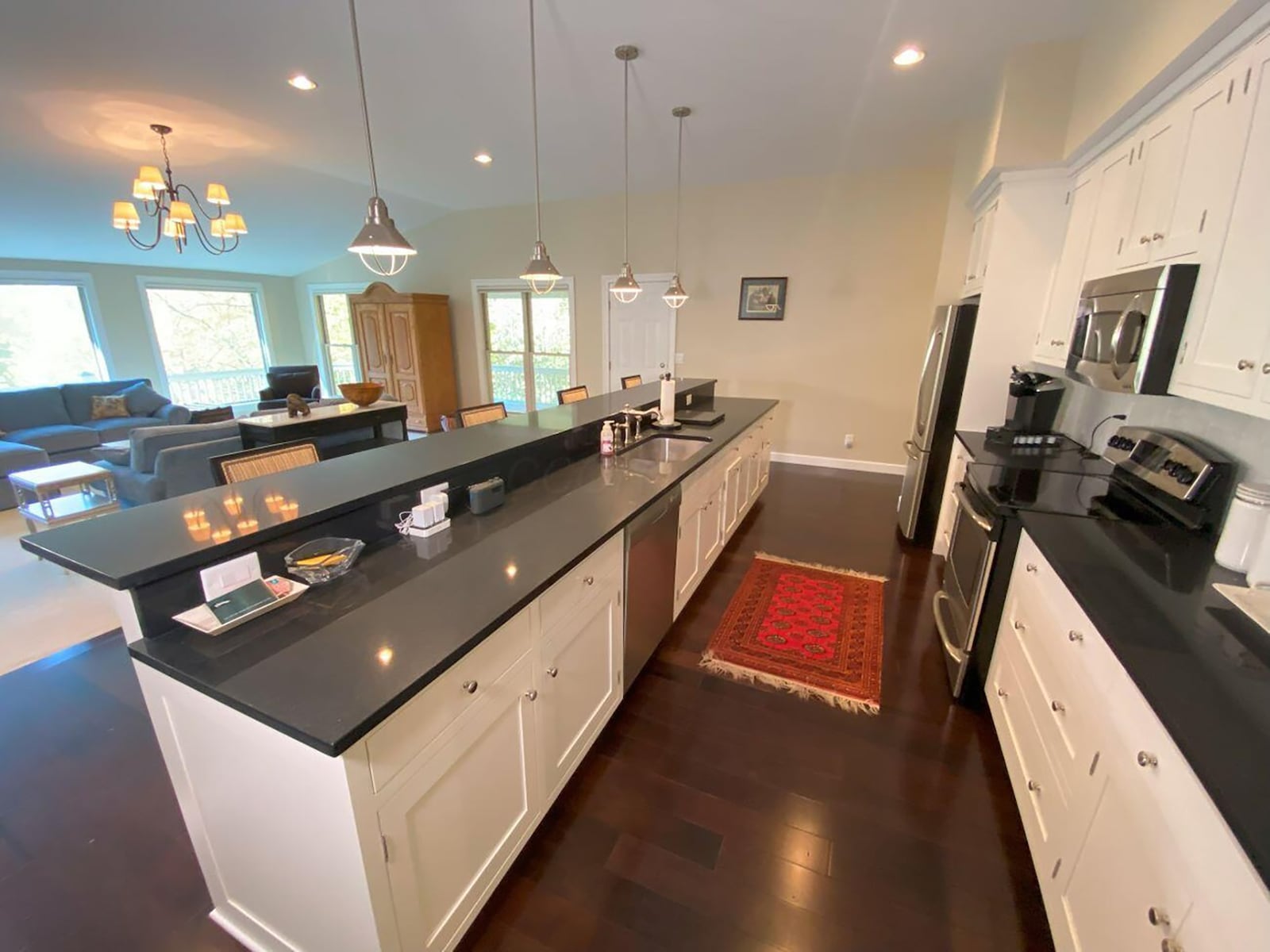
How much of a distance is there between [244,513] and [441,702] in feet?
2.59

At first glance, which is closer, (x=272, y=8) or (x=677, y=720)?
(x=677, y=720)

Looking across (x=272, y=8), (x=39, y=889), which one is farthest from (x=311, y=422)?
(x=39, y=889)

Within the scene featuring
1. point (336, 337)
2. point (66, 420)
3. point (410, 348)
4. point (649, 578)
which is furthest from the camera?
point (336, 337)

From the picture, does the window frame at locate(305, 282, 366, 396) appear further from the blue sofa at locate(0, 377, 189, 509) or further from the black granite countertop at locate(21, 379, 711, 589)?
the black granite countertop at locate(21, 379, 711, 589)

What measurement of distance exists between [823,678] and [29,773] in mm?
2970

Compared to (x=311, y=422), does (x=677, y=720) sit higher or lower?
lower

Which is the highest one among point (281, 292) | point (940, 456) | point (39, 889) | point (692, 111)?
point (692, 111)

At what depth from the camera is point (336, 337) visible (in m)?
8.23

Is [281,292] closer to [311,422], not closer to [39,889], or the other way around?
[311,422]

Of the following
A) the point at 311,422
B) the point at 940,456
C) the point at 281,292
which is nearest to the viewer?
the point at 940,456

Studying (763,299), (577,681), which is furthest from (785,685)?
(763,299)

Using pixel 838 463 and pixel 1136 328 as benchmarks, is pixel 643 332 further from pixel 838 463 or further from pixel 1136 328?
pixel 1136 328

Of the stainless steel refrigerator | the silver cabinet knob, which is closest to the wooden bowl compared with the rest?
the stainless steel refrigerator

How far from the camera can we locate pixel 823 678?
2.25 metres
